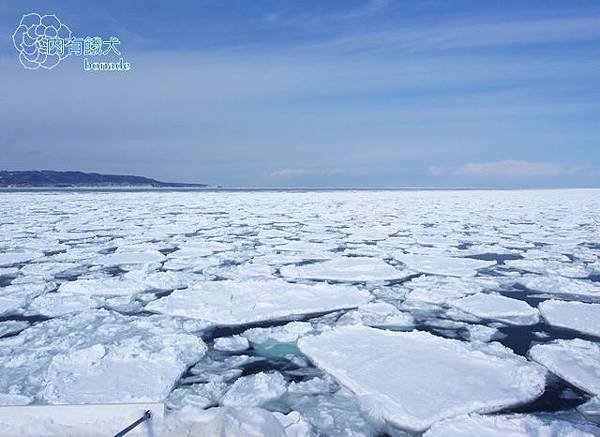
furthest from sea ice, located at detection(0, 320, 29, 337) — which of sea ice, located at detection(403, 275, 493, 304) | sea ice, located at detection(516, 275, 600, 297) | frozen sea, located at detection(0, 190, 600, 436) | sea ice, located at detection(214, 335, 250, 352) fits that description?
sea ice, located at detection(516, 275, 600, 297)

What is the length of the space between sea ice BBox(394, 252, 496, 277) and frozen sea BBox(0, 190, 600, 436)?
31 millimetres

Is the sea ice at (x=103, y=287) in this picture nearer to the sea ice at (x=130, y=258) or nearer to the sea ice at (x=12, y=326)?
the sea ice at (x=12, y=326)

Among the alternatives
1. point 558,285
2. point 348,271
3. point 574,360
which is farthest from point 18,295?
point 558,285

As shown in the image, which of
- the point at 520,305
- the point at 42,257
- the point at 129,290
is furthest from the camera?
the point at 42,257

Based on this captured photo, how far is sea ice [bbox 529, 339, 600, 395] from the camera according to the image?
2053 mm

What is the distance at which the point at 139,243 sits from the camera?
633 cm

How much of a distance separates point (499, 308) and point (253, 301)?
1.81 meters

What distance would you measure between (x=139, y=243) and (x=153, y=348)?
419 centimetres

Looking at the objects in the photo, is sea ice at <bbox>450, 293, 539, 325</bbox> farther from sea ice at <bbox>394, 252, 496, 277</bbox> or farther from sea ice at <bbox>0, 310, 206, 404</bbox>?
sea ice at <bbox>0, 310, 206, 404</bbox>

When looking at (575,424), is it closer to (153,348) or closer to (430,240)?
(153,348)

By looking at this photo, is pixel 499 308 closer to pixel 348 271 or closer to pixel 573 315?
pixel 573 315

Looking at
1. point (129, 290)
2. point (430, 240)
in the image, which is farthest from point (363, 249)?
point (129, 290)

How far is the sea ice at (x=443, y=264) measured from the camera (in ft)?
14.7

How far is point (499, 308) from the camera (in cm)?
317
